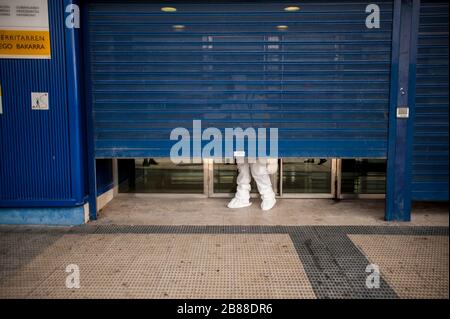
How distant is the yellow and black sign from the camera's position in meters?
3.98

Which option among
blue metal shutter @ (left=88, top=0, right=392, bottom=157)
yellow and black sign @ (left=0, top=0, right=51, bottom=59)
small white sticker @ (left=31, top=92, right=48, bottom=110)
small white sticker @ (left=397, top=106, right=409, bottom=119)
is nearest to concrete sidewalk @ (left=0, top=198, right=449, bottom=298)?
blue metal shutter @ (left=88, top=0, right=392, bottom=157)

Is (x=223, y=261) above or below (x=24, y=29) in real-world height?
below

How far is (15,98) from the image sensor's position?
4.10m

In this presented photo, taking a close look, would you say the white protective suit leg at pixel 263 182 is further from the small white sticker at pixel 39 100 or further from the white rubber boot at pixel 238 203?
the small white sticker at pixel 39 100

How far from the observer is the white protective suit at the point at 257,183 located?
4.88 metres

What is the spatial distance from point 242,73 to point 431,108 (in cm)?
239

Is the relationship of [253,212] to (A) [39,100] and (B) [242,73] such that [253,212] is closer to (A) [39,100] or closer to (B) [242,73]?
(B) [242,73]

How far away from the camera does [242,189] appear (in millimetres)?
Answer: 5090

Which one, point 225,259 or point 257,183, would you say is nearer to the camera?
point 225,259

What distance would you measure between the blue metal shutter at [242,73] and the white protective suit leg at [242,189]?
2.53ft

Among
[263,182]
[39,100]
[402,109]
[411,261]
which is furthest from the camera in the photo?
[263,182]

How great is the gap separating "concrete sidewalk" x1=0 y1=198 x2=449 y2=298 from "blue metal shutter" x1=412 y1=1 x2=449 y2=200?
483 mm

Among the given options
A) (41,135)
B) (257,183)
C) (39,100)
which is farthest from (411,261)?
(39,100)
